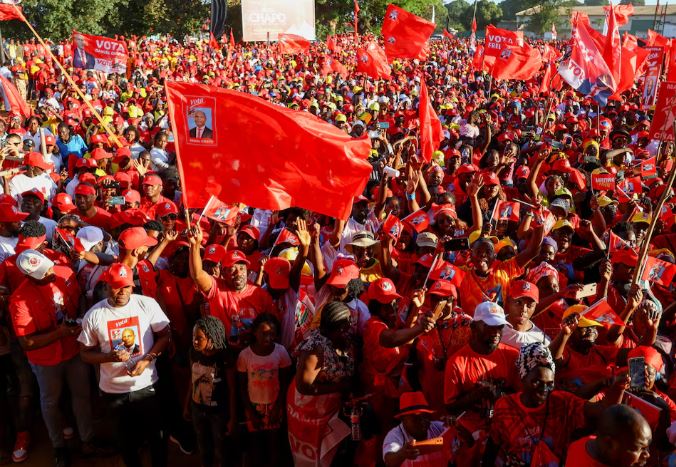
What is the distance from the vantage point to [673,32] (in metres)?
75.4

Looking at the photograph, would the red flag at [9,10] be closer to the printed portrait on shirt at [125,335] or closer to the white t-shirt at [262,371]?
the printed portrait on shirt at [125,335]

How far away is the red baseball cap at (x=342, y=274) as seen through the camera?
418cm

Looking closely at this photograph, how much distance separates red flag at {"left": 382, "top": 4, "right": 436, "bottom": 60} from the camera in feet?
47.9

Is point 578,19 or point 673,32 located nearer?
point 578,19

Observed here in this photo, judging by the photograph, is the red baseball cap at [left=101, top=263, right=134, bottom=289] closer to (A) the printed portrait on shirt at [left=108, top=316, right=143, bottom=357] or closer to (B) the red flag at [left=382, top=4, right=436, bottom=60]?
(A) the printed portrait on shirt at [left=108, top=316, right=143, bottom=357]

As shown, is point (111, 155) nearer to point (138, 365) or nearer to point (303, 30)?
point (138, 365)

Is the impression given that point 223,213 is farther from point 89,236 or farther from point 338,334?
point 338,334

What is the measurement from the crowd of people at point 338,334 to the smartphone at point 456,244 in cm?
3

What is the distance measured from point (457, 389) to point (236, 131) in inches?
89.0

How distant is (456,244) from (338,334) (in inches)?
94.3

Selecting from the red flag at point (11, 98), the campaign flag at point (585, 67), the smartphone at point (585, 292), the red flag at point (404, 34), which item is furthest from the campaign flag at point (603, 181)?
the red flag at point (11, 98)

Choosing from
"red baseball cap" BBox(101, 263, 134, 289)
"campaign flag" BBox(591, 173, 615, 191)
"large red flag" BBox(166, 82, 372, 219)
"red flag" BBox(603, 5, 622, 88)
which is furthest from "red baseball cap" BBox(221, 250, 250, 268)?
"red flag" BBox(603, 5, 622, 88)

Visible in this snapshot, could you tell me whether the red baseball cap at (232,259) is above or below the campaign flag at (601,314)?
above

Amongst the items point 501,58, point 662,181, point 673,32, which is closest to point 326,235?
point 662,181
